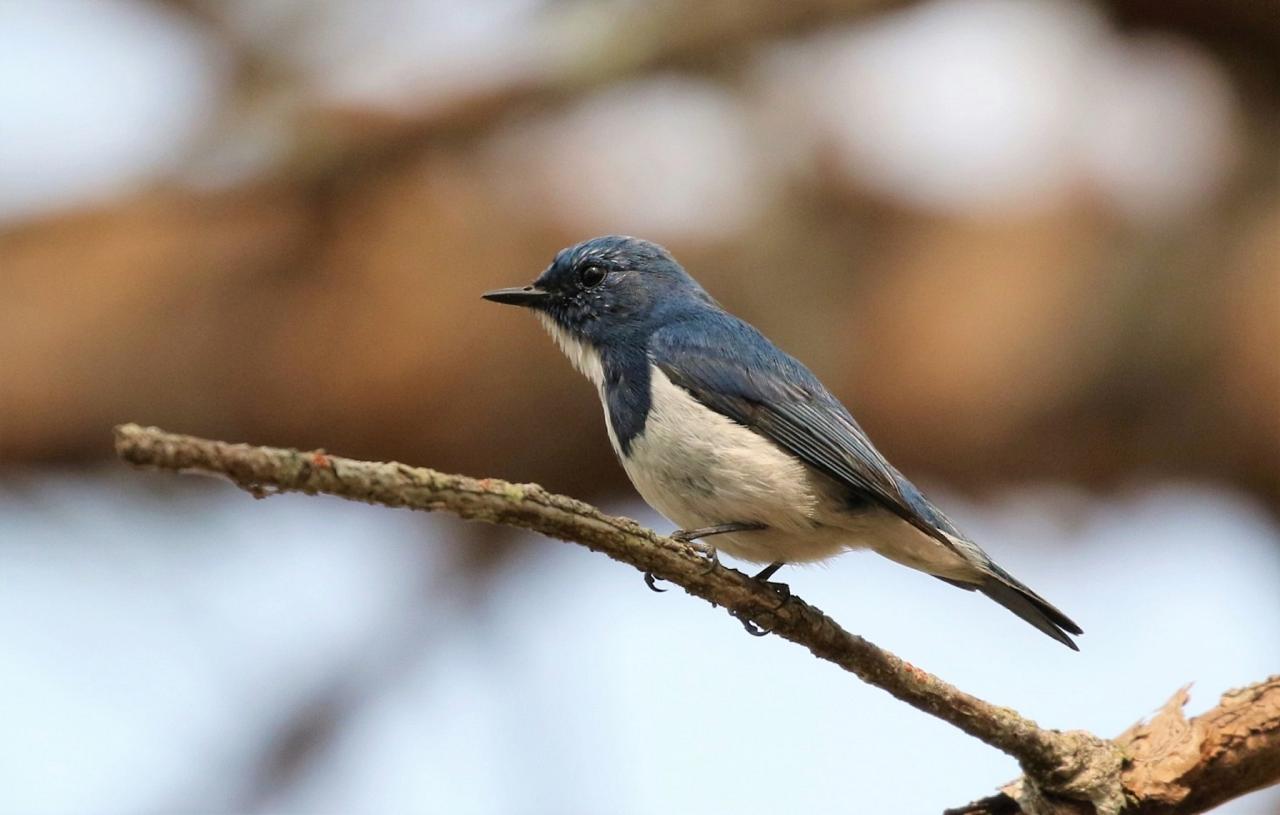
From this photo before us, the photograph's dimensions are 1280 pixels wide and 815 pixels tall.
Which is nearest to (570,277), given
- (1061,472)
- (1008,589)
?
(1008,589)

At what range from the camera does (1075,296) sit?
6395 millimetres

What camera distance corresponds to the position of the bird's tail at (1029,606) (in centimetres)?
378

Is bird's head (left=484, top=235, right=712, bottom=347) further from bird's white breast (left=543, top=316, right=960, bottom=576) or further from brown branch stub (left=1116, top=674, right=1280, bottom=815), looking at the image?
brown branch stub (left=1116, top=674, right=1280, bottom=815)

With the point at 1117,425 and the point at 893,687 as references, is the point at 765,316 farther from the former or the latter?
the point at 893,687

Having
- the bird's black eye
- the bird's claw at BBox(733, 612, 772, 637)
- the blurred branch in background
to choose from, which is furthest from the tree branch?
the blurred branch in background

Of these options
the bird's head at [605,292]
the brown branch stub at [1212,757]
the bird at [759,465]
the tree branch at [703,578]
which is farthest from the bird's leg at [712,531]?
the brown branch stub at [1212,757]

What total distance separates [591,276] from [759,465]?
41.8 inches

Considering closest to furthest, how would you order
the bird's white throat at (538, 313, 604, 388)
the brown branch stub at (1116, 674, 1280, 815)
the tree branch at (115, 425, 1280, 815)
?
the tree branch at (115, 425, 1280, 815) → the brown branch stub at (1116, 674, 1280, 815) → the bird's white throat at (538, 313, 604, 388)

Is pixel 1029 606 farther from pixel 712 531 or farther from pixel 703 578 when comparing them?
pixel 703 578

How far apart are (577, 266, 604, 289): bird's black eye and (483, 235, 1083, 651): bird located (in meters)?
0.28

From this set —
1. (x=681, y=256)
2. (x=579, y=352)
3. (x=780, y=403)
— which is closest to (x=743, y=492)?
(x=780, y=403)

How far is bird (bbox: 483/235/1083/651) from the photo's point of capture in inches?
148

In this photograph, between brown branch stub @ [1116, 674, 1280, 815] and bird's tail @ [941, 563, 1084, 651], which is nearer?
brown branch stub @ [1116, 674, 1280, 815]

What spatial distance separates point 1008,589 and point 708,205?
3037mm
